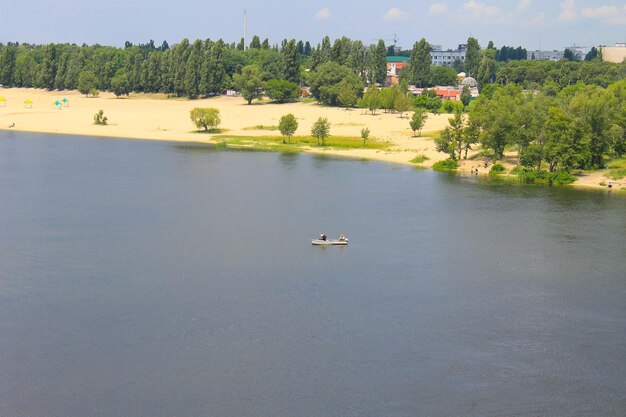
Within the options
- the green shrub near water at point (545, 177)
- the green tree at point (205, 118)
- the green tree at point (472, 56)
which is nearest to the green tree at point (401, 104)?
the green tree at point (205, 118)

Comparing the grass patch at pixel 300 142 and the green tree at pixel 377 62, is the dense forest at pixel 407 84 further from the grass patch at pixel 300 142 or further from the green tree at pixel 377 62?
the grass patch at pixel 300 142

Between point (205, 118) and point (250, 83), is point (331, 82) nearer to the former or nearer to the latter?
point (250, 83)

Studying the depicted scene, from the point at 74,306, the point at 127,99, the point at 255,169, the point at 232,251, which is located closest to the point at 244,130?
the point at 255,169

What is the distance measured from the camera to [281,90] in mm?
140500

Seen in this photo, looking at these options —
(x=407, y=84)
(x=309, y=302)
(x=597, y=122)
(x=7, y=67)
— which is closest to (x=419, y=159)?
(x=597, y=122)

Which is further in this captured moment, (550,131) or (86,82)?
(86,82)

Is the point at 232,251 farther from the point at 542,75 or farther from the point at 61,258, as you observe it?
the point at 542,75

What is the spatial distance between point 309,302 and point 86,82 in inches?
5289

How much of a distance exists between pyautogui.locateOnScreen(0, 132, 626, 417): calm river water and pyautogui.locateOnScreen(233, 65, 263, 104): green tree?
74.9 m

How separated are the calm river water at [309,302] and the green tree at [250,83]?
74878 mm

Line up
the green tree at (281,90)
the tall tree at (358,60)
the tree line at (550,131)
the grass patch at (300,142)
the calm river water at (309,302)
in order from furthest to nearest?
1. the tall tree at (358,60)
2. the green tree at (281,90)
3. the grass patch at (300,142)
4. the tree line at (550,131)
5. the calm river water at (309,302)

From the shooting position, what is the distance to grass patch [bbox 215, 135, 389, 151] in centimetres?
9475

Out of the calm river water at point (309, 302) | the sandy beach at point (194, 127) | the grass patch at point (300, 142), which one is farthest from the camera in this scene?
the grass patch at point (300, 142)

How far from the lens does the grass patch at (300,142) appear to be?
94.8m
